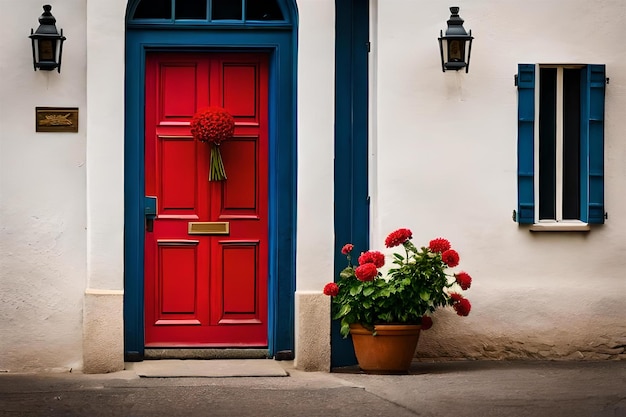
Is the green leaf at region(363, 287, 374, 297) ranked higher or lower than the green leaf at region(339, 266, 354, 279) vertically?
lower

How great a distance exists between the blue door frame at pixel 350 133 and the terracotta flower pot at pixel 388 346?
48 centimetres

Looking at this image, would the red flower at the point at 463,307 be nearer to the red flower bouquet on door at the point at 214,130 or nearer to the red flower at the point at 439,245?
A: the red flower at the point at 439,245

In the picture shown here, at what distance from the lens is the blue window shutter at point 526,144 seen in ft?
34.3

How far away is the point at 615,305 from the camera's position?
10.6 m

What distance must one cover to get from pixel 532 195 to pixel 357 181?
59.1 inches

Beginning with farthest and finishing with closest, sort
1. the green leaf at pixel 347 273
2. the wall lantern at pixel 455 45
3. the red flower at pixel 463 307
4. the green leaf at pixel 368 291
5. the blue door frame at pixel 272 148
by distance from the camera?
the blue door frame at pixel 272 148, the wall lantern at pixel 455 45, the green leaf at pixel 347 273, the red flower at pixel 463 307, the green leaf at pixel 368 291

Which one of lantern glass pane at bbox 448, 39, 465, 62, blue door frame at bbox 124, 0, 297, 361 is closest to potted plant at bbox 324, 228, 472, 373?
blue door frame at bbox 124, 0, 297, 361

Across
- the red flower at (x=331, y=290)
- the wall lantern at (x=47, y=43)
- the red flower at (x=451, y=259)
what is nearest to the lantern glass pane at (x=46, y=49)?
the wall lantern at (x=47, y=43)

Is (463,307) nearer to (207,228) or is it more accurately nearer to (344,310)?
(344,310)

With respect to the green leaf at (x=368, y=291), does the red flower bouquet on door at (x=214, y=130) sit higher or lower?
higher

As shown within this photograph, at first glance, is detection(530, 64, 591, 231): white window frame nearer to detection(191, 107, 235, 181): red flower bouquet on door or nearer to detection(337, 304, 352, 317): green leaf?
detection(337, 304, 352, 317): green leaf

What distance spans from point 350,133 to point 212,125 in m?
1.19

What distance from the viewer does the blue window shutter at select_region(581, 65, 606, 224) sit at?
10523 mm

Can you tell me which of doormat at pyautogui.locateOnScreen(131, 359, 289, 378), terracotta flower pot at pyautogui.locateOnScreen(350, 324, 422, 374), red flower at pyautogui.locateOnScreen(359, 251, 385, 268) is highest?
red flower at pyautogui.locateOnScreen(359, 251, 385, 268)
